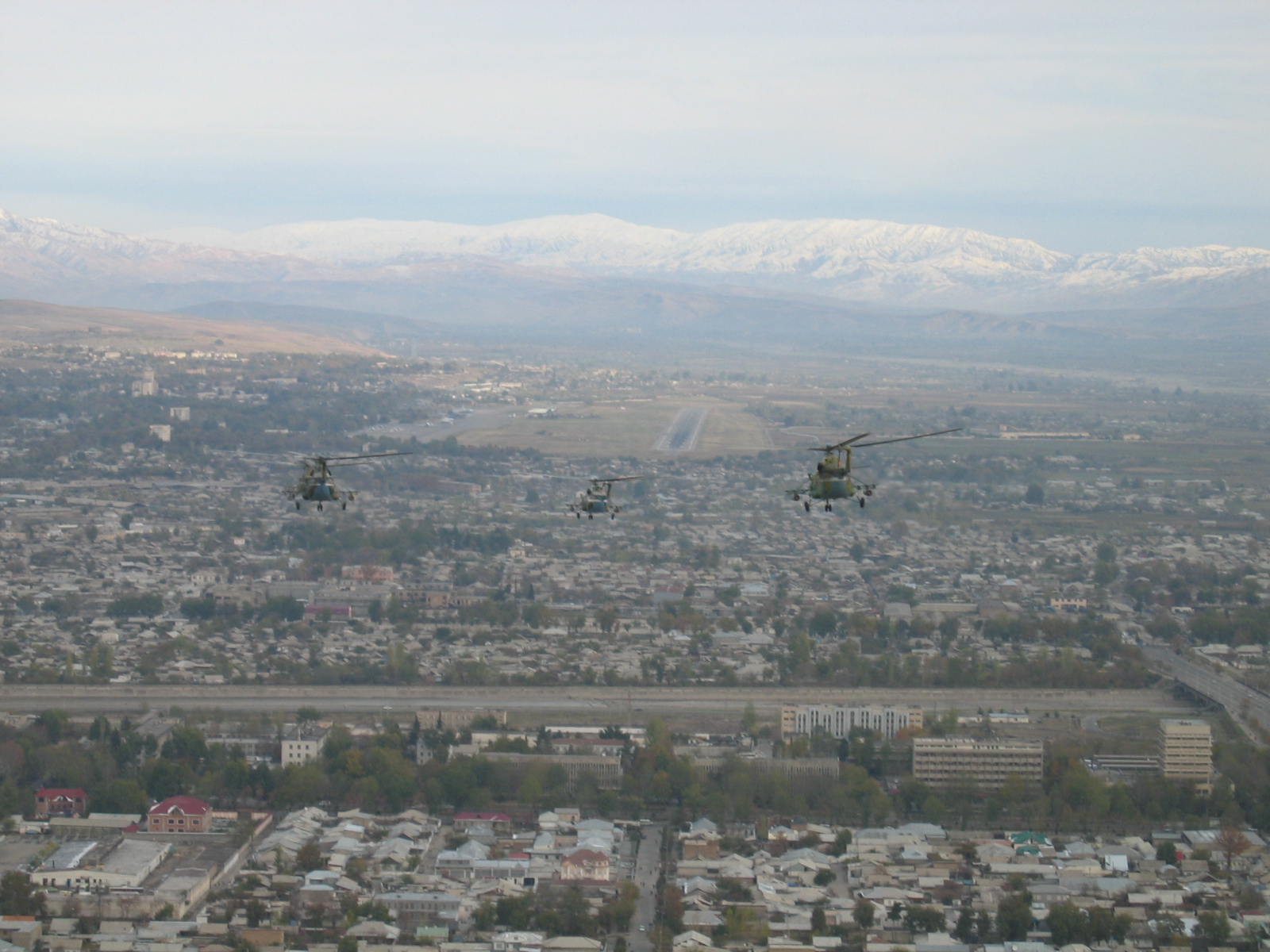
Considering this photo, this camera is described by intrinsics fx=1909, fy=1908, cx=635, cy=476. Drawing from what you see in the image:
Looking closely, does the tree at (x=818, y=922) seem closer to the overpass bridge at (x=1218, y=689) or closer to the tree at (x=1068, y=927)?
the tree at (x=1068, y=927)

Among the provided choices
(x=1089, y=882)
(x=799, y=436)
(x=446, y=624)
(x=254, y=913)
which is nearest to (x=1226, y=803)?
(x=1089, y=882)

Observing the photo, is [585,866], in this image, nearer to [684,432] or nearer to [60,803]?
[60,803]

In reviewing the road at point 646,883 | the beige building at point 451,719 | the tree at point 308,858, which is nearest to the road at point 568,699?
the beige building at point 451,719

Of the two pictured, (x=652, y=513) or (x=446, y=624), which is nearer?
(x=446, y=624)

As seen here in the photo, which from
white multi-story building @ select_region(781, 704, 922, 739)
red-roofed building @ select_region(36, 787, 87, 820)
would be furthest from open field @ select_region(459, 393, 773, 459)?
red-roofed building @ select_region(36, 787, 87, 820)

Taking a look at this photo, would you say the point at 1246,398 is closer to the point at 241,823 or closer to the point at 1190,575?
the point at 1190,575

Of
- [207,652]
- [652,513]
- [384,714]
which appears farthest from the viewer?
[652,513]

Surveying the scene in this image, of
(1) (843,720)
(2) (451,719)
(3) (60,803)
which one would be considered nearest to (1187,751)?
(1) (843,720)
